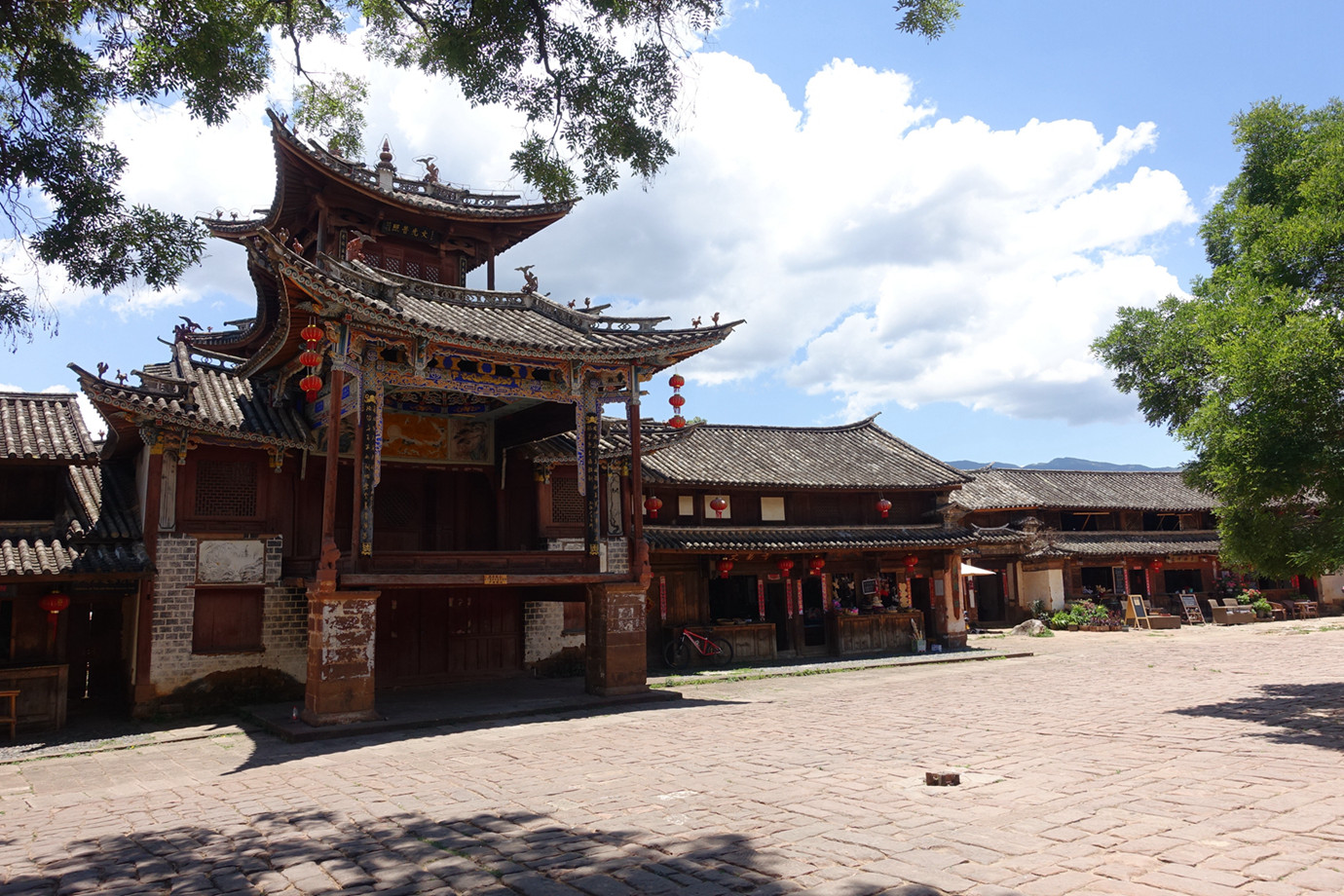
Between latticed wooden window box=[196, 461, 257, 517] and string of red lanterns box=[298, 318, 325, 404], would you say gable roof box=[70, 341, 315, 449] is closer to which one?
latticed wooden window box=[196, 461, 257, 517]

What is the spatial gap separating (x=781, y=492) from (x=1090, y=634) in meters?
11.4

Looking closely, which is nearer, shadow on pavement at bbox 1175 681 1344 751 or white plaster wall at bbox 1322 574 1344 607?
shadow on pavement at bbox 1175 681 1344 751

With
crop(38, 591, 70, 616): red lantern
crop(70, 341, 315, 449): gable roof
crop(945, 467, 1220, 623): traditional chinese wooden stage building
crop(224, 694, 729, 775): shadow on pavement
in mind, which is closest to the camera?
crop(224, 694, 729, 775): shadow on pavement

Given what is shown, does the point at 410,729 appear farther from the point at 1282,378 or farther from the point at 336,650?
the point at 1282,378

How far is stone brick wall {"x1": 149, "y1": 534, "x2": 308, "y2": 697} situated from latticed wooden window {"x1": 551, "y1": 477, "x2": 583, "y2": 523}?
5143mm

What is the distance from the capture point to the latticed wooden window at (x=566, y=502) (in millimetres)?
18000

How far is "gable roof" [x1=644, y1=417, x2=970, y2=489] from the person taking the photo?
2173cm

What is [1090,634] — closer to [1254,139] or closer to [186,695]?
[1254,139]

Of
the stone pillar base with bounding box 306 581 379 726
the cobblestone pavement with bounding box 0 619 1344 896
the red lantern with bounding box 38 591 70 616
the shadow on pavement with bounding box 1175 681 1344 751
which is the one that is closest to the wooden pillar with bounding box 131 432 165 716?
the red lantern with bounding box 38 591 70 616

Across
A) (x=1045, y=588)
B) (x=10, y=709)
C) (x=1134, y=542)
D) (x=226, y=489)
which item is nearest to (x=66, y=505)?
(x=226, y=489)

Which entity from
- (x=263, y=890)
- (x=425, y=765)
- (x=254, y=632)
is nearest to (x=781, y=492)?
(x=254, y=632)

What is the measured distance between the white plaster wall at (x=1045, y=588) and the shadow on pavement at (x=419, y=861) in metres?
25.7

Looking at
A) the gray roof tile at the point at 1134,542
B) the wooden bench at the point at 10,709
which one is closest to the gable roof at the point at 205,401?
the wooden bench at the point at 10,709

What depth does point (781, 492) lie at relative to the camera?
890 inches
